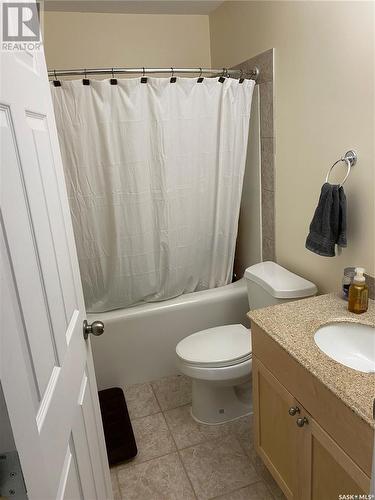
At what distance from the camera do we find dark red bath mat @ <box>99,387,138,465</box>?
1745 millimetres

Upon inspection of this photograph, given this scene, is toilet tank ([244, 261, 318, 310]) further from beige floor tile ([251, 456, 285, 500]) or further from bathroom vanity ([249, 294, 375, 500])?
beige floor tile ([251, 456, 285, 500])

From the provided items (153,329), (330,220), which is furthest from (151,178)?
(330,220)

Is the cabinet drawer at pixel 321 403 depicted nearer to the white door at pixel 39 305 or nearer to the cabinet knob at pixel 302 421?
the cabinet knob at pixel 302 421

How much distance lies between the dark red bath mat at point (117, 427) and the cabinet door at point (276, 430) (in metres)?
0.64

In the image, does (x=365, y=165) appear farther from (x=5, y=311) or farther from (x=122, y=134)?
(x=5, y=311)

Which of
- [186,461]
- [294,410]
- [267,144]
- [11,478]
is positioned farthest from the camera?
[267,144]

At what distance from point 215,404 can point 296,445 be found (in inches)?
29.1

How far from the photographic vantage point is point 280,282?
1.81 m

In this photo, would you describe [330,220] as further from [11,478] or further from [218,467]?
[11,478]

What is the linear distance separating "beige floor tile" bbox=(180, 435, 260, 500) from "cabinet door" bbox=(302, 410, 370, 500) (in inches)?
18.1

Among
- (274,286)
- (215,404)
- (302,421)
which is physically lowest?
(215,404)

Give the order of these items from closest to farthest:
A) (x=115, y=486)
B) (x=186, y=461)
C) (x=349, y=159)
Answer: (x=349, y=159), (x=115, y=486), (x=186, y=461)

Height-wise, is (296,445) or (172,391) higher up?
(296,445)

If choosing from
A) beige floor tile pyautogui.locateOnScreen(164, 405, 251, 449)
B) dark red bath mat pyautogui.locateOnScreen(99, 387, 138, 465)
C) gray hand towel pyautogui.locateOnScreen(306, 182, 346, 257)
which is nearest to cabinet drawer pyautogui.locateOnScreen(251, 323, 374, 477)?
gray hand towel pyautogui.locateOnScreen(306, 182, 346, 257)
